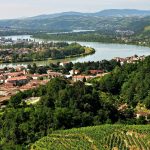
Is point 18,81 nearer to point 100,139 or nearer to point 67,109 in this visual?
point 67,109

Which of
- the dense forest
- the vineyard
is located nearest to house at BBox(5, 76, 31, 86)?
the dense forest

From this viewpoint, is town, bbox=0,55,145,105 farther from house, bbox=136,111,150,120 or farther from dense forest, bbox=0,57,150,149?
house, bbox=136,111,150,120

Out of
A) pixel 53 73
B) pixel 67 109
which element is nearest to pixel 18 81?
pixel 53 73

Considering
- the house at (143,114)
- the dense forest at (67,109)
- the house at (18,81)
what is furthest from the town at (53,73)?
the house at (143,114)

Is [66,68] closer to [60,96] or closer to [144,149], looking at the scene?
[60,96]

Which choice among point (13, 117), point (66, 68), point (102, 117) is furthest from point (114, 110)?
point (66, 68)

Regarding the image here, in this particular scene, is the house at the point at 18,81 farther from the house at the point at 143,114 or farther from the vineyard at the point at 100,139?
→ the vineyard at the point at 100,139

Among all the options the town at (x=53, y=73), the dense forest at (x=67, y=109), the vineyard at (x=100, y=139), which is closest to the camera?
the vineyard at (x=100, y=139)
